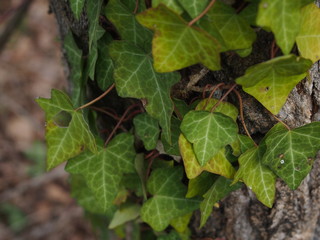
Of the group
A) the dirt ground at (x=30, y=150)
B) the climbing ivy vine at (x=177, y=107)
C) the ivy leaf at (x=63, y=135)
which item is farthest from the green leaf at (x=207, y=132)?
the dirt ground at (x=30, y=150)

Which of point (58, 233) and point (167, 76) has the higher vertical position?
point (167, 76)

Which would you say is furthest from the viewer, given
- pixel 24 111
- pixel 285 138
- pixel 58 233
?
pixel 24 111

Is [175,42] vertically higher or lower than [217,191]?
→ higher

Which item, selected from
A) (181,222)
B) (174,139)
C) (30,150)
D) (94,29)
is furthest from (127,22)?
(30,150)

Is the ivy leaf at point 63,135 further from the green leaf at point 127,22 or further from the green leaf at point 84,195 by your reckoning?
A: the green leaf at point 84,195

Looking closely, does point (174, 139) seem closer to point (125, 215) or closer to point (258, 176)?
point (258, 176)

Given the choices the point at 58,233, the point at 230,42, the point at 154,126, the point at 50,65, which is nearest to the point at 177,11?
the point at 230,42

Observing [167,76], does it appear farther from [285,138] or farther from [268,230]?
[268,230]
